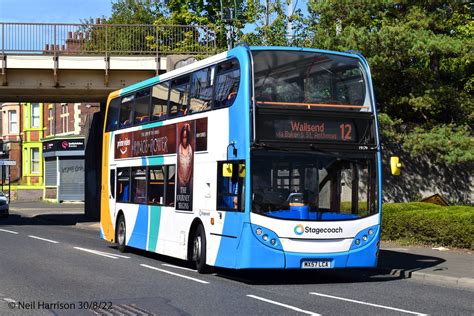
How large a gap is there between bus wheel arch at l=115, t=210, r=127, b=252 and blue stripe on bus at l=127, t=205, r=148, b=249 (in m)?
0.77

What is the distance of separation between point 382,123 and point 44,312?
1601 centimetres

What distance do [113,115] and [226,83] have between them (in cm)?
738

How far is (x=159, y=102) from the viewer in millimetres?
17516

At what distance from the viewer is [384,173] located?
28125mm

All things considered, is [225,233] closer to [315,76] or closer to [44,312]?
[315,76]

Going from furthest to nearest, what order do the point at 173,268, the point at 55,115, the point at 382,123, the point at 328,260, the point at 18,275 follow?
the point at 55,115, the point at 382,123, the point at 173,268, the point at 18,275, the point at 328,260

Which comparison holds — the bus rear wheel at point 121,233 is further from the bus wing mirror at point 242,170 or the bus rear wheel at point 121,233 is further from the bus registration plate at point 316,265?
the bus registration plate at point 316,265

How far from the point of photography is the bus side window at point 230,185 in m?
13.3

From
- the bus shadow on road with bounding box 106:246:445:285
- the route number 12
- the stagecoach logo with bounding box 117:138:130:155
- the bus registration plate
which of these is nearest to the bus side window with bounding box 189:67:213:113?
the route number 12

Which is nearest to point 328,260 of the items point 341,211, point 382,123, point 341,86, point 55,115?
point 341,211

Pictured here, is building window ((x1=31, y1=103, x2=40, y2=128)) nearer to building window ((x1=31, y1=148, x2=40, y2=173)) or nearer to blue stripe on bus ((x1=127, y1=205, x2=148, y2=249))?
building window ((x1=31, y1=148, x2=40, y2=173))

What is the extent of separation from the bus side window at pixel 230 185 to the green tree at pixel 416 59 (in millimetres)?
10529

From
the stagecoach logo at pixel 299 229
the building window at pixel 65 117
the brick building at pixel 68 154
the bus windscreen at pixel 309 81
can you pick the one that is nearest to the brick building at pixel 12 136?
the brick building at pixel 68 154

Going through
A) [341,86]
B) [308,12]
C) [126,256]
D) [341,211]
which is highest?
[308,12]
